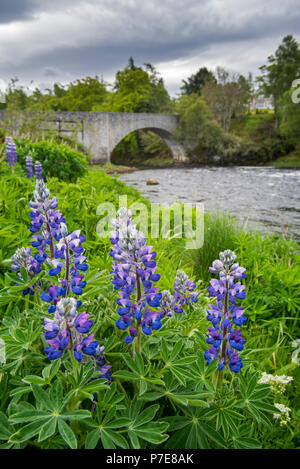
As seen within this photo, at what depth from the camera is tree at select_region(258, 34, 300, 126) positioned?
32.5 metres

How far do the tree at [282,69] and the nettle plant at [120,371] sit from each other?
116ft

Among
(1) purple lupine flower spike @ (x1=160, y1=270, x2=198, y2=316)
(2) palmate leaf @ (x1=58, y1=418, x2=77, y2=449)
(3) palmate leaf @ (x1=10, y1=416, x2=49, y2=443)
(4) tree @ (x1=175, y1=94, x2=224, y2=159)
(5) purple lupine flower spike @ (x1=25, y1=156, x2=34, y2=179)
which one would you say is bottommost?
(3) palmate leaf @ (x1=10, y1=416, x2=49, y2=443)

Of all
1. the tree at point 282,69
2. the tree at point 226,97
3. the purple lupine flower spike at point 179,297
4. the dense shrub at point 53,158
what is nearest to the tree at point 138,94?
the tree at point 226,97

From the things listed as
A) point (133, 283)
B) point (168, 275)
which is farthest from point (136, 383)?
point (168, 275)

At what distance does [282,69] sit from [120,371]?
124 ft

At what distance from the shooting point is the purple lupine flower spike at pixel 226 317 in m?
1.22

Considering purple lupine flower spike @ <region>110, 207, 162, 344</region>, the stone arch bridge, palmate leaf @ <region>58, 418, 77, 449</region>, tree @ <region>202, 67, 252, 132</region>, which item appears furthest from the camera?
tree @ <region>202, 67, 252, 132</region>

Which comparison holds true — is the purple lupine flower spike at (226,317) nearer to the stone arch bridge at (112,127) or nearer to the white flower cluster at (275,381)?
the white flower cluster at (275,381)

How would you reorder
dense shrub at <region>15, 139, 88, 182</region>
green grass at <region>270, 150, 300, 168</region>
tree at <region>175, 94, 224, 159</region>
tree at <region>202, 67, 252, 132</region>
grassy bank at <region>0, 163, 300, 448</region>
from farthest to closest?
tree at <region>202, 67, 252, 132</region> < tree at <region>175, 94, 224, 159</region> < green grass at <region>270, 150, 300, 168</region> < dense shrub at <region>15, 139, 88, 182</region> < grassy bank at <region>0, 163, 300, 448</region>

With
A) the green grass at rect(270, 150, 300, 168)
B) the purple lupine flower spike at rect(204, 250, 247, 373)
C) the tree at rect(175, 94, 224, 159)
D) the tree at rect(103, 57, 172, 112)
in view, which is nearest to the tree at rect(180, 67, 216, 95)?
the tree at rect(103, 57, 172, 112)

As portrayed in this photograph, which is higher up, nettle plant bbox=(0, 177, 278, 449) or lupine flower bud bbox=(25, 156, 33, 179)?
lupine flower bud bbox=(25, 156, 33, 179)

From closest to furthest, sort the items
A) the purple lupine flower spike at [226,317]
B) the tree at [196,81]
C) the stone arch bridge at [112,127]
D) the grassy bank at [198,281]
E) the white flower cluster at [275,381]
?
the purple lupine flower spike at [226,317], the grassy bank at [198,281], the white flower cluster at [275,381], the stone arch bridge at [112,127], the tree at [196,81]

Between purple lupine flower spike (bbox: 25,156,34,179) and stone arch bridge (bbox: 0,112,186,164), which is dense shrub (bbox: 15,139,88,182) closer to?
purple lupine flower spike (bbox: 25,156,34,179)

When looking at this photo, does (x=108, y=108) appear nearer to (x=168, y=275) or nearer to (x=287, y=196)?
(x=287, y=196)
